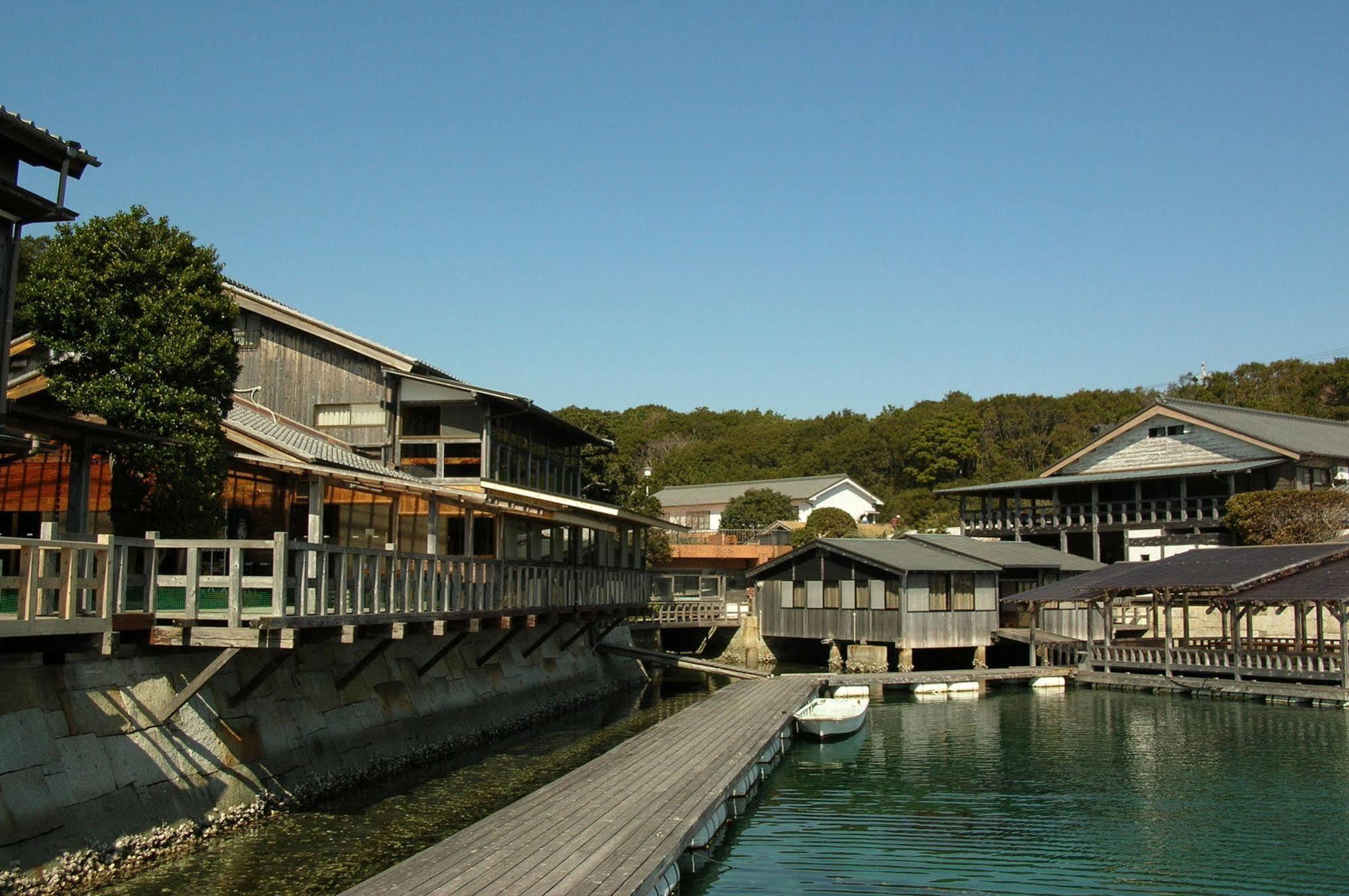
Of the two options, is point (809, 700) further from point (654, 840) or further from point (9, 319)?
point (9, 319)

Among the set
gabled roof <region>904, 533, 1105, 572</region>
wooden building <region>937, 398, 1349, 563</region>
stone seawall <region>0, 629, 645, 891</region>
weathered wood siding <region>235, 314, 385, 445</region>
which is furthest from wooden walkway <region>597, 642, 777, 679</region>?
wooden building <region>937, 398, 1349, 563</region>

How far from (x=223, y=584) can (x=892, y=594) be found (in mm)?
29662

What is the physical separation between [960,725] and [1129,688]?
9.81 meters

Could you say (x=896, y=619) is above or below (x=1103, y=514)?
below

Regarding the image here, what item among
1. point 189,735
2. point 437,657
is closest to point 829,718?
point 437,657

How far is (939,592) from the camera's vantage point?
137ft

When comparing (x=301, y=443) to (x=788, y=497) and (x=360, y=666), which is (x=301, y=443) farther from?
(x=788, y=497)

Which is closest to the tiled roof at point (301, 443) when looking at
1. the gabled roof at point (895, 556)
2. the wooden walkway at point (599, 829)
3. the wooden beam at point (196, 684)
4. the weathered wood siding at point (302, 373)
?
the weathered wood siding at point (302, 373)

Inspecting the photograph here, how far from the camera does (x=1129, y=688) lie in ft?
119

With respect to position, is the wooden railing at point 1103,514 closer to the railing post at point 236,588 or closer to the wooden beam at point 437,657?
the wooden beam at point 437,657

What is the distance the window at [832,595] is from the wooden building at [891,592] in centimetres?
3

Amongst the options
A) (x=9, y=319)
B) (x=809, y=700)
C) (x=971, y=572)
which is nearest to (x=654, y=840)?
(x=9, y=319)

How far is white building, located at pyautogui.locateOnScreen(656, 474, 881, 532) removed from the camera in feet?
271

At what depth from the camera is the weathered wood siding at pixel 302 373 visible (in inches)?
1201
